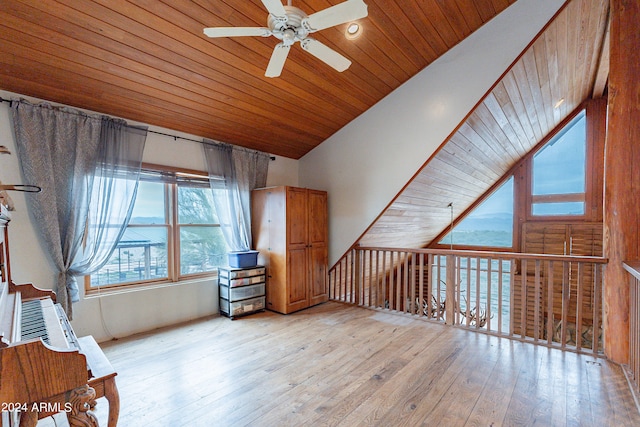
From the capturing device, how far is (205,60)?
260 centimetres

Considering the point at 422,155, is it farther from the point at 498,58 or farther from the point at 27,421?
the point at 27,421

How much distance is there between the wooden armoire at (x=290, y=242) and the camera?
391 cm

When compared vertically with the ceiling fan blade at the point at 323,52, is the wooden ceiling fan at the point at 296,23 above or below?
above

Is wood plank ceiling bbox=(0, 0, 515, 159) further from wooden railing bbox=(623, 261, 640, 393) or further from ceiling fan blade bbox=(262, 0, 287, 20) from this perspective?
wooden railing bbox=(623, 261, 640, 393)

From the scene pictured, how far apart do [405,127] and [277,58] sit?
219cm

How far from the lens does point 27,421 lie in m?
1.08

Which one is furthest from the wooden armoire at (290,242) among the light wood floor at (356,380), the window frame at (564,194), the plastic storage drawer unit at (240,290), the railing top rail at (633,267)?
the window frame at (564,194)

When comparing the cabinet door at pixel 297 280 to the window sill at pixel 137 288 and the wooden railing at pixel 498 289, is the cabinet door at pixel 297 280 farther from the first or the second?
the window sill at pixel 137 288

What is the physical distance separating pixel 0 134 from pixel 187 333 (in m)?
2.42

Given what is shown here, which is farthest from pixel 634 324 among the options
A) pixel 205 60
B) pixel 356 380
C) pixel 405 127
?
pixel 205 60

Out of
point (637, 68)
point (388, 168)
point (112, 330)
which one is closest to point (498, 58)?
point (637, 68)

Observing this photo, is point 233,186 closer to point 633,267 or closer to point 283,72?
point 283,72

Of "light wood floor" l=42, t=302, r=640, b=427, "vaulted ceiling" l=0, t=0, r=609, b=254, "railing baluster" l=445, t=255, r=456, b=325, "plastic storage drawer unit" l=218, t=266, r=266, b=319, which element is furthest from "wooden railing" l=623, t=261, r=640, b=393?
"plastic storage drawer unit" l=218, t=266, r=266, b=319

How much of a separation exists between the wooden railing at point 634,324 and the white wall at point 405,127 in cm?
194
